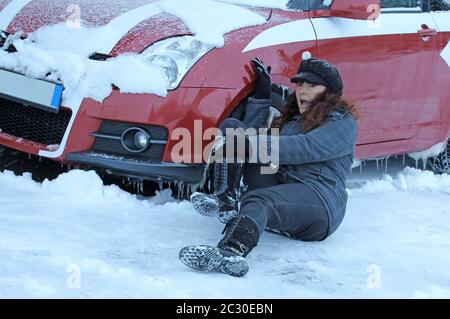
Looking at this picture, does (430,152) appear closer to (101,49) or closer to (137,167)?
(137,167)

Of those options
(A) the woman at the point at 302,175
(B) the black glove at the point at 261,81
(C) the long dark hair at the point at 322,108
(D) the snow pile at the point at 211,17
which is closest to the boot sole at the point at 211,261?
(A) the woman at the point at 302,175

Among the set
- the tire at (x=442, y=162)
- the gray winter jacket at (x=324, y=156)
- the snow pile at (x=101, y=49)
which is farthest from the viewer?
the tire at (x=442, y=162)

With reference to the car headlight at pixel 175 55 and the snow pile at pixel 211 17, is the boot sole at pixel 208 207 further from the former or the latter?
the snow pile at pixel 211 17

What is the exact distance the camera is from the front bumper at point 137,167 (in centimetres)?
437

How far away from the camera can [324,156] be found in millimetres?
4051

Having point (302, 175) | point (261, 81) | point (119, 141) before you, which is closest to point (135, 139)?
point (119, 141)

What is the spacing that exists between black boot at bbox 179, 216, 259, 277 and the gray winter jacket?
405mm

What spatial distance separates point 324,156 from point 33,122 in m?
1.56

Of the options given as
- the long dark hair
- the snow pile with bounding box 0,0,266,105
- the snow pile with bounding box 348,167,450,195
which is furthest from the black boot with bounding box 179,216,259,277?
the snow pile with bounding box 348,167,450,195

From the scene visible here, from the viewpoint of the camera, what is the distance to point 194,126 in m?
4.38

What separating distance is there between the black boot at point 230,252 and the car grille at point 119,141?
79cm

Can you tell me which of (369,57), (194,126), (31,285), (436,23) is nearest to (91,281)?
(31,285)

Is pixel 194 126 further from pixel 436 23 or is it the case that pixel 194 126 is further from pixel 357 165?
pixel 436 23
